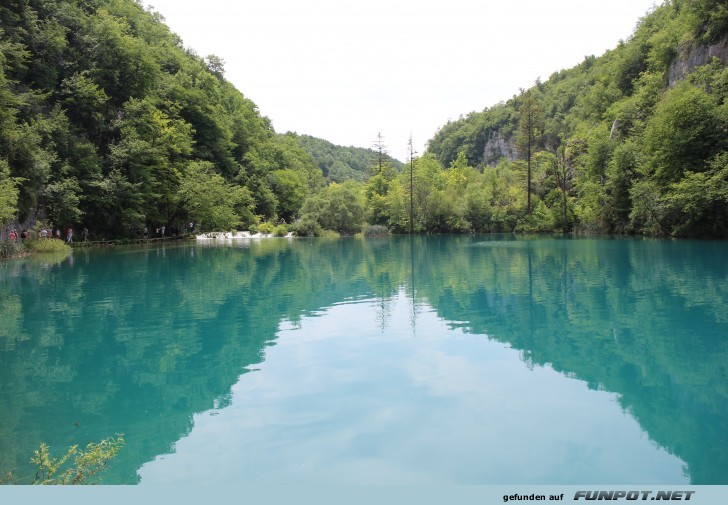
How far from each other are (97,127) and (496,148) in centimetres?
10207

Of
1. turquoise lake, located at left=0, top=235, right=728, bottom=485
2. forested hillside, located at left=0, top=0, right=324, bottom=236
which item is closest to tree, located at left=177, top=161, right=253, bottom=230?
forested hillside, located at left=0, top=0, right=324, bottom=236

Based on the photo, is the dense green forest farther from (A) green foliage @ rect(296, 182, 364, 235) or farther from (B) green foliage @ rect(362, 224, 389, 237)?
(B) green foliage @ rect(362, 224, 389, 237)

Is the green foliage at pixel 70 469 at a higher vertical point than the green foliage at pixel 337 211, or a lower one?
lower

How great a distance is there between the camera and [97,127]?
4625 cm

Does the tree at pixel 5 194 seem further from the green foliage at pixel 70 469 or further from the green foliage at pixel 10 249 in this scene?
the green foliage at pixel 70 469

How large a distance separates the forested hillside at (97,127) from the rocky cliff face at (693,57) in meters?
44.0

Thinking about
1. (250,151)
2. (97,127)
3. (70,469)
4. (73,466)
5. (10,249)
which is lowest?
(73,466)

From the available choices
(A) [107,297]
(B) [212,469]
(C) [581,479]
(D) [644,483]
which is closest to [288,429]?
(B) [212,469]

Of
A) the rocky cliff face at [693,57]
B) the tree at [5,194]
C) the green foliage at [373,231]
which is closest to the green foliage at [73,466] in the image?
the tree at [5,194]

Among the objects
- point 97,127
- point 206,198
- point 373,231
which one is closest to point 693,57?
point 373,231

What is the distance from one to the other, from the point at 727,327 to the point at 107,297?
15455 mm

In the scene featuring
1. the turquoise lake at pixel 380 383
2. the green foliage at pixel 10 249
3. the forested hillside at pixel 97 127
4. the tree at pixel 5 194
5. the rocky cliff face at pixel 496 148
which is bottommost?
the turquoise lake at pixel 380 383

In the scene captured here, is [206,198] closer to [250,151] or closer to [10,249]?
[10,249]

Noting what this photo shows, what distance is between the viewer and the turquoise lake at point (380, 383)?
512 centimetres
